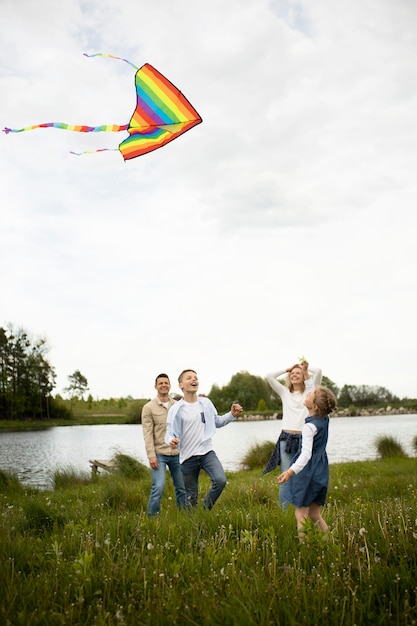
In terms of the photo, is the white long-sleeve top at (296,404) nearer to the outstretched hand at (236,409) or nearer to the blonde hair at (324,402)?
the outstretched hand at (236,409)

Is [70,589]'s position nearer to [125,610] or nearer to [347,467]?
[125,610]

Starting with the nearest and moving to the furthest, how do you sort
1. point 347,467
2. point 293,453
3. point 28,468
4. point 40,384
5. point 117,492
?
1. point 293,453
2. point 117,492
3. point 347,467
4. point 28,468
5. point 40,384

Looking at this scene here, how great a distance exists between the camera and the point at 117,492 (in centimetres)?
883

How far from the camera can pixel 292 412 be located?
258 inches

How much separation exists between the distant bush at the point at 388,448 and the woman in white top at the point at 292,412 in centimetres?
1077

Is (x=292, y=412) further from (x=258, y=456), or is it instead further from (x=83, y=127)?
(x=258, y=456)

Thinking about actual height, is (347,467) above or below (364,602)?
below

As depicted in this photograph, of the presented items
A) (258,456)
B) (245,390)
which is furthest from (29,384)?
(258,456)

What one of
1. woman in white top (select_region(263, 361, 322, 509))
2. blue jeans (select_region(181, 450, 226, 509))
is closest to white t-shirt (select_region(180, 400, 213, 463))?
blue jeans (select_region(181, 450, 226, 509))

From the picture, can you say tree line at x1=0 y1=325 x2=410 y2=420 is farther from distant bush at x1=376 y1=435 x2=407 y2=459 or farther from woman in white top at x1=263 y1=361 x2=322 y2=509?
woman in white top at x1=263 y1=361 x2=322 y2=509

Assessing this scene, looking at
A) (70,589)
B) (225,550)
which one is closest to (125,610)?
(70,589)

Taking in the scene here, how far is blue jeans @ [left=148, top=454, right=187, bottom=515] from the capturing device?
7.12m

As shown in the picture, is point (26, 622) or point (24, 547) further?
point (24, 547)

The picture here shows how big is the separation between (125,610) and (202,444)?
3728 mm
